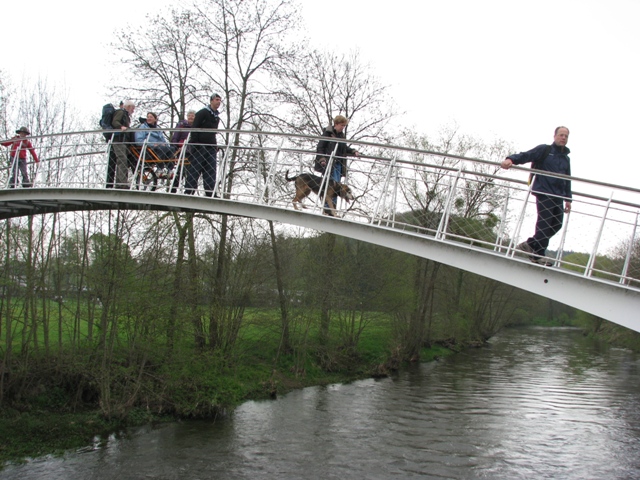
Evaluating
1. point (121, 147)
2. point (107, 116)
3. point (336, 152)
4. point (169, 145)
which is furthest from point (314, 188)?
point (107, 116)

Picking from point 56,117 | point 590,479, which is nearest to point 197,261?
point 56,117

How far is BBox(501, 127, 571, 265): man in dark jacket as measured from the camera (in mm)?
6680

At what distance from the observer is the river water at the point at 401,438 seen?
11062 mm

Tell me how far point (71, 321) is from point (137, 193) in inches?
285

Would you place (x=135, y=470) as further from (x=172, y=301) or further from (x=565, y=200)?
(x=565, y=200)

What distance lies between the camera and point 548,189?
673cm

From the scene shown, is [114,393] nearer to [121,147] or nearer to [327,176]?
[121,147]

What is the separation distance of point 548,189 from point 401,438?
8330 millimetres

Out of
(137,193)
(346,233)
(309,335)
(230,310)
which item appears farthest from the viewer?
(309,335)

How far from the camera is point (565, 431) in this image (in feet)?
45.8

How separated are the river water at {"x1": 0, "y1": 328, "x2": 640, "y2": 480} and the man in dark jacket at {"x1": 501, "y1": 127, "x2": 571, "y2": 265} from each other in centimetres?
593

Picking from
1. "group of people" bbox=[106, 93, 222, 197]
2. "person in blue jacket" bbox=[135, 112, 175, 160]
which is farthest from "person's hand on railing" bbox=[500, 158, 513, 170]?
"person in blue jacket" bbox=[135, 112, 175, 160]

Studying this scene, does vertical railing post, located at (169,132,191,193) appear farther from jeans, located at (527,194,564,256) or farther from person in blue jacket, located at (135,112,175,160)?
jeans, located at (527,194,564,256)

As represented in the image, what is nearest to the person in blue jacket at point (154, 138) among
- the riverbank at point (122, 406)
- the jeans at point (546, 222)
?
the riverbank at point (122, 406)
